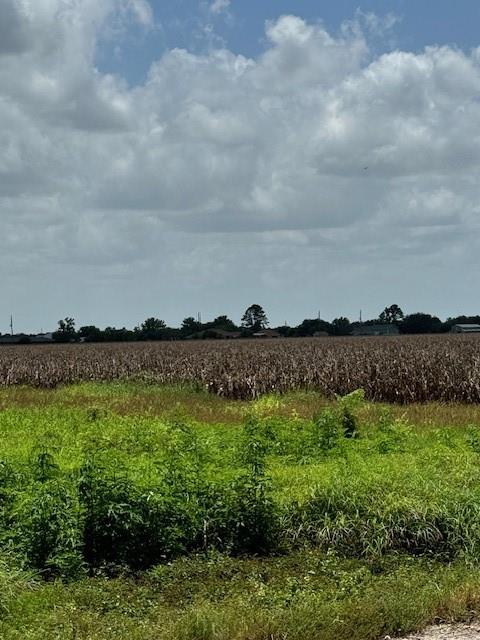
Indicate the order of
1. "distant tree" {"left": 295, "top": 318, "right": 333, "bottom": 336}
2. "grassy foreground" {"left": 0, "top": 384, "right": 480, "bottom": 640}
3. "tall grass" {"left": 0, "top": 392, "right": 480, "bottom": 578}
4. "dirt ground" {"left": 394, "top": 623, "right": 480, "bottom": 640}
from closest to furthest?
"dirt ground" {"left": 394, "top": 623, "right": 480, "bottom": 640} < "grassy foreground" {"left": 0, "top": 384, "right": 480, "bottom": 640} < "tall grass" {"left": 0, "top": 392, "right": 480, "bottom": 578} < "distant tree" {"left": 295, "top": 318, "right": 333, "bottom": 336}

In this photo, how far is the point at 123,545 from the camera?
9.00m

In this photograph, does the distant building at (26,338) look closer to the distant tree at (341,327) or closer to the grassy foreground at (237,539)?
the distant tree at (341,327)

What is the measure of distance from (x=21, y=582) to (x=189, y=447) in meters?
4.89

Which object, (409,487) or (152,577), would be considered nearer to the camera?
(152,577)

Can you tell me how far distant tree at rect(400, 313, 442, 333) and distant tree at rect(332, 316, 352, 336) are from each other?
23.1 ft

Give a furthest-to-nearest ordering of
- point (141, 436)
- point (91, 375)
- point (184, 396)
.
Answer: point (91, 375)
point (184, 396)
point (141, 436)

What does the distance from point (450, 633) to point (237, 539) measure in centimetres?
330

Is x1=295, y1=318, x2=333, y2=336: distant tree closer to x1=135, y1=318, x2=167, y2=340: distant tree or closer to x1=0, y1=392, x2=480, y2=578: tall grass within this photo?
Result: x1=135, y1=318, x2=167, y2=340: distant tree

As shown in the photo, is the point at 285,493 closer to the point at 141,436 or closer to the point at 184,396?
the point at 141,436

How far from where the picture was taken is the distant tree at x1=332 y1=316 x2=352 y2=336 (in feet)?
362

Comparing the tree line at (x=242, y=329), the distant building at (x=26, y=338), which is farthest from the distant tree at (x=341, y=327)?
the distant building at (x=26, y=338)

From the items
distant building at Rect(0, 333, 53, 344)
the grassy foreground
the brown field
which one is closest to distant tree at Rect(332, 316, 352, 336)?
distant building at Rect(0, 333, 53, 344)

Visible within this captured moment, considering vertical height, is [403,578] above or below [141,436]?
below

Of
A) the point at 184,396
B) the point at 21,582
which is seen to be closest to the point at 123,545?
the point at 21,582
